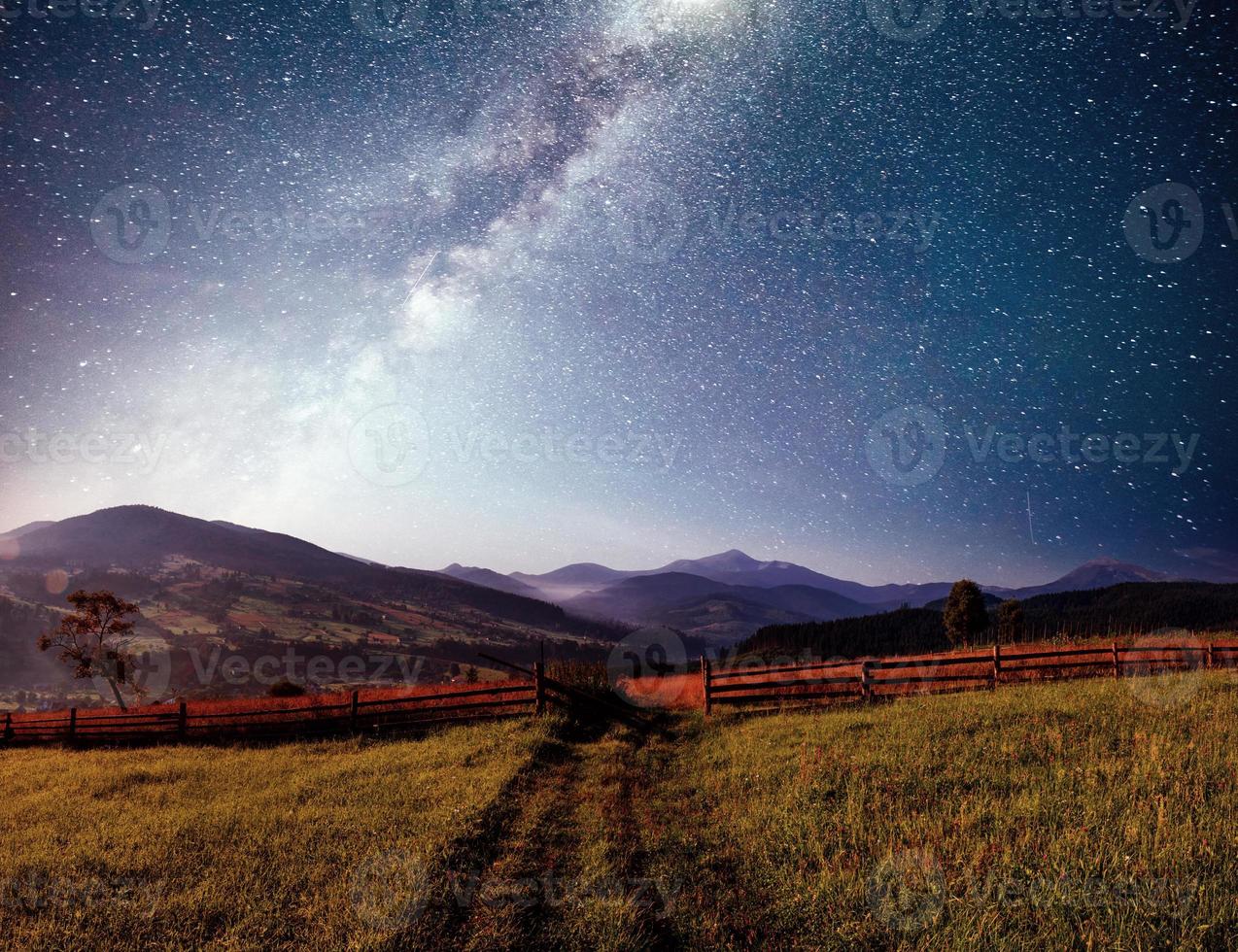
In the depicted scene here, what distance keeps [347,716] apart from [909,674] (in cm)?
1691

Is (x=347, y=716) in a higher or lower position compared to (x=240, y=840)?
lower

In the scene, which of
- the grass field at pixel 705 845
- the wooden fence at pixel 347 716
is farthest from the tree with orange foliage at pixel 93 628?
the grass field at pixel 705 845

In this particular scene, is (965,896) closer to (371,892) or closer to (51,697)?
(371,892)

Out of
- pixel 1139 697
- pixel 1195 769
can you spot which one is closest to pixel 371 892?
pixel 1195 769

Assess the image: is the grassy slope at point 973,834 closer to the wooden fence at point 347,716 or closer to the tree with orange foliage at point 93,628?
the wooden fence at point 347,716

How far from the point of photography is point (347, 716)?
17359 millimetres

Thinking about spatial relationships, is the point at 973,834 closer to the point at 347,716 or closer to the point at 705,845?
the point at 705,845

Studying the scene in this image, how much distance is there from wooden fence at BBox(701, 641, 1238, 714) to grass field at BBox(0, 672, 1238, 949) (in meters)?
4.07

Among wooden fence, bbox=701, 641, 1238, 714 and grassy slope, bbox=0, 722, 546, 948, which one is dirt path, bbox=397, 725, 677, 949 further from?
wooden fence, bbox=701, 641, 1238, 714

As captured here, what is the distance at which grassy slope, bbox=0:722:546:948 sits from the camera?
241 inches

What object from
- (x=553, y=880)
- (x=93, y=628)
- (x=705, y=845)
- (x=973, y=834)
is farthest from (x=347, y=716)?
(x=93, y=628)

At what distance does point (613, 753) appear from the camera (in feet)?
44.4

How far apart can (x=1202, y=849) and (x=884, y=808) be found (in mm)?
3195

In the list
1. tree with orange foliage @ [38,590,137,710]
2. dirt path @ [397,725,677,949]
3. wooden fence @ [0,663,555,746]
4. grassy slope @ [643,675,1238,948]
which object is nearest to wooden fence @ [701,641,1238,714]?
grassy slope @ [643,675,1238,948]
